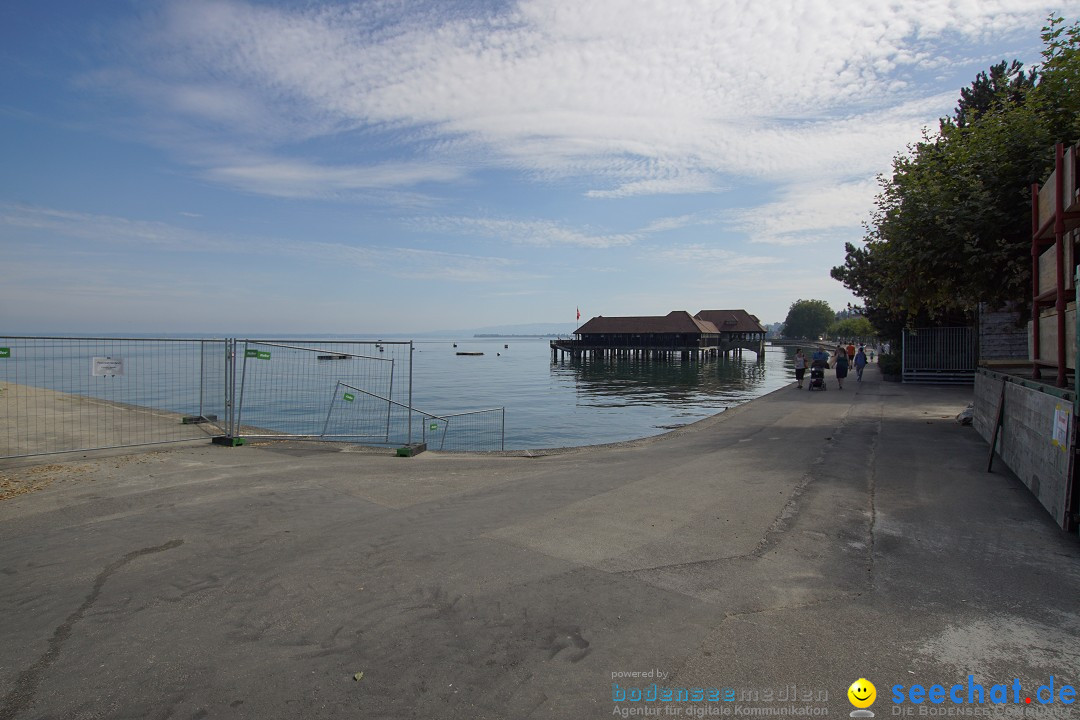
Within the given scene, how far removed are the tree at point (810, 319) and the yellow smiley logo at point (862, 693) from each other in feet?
644

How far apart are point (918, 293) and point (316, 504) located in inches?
610

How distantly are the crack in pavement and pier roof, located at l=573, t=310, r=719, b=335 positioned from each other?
7909cm

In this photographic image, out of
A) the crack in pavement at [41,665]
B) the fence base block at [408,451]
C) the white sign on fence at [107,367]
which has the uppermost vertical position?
the white sign on fence at [107,367]

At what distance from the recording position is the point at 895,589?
4.50m

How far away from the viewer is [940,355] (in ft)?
84.2

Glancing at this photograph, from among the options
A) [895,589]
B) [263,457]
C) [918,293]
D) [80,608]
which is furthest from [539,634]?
[918,293]

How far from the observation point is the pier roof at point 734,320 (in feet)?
343

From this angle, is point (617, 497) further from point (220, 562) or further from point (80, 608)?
point (80, 608)

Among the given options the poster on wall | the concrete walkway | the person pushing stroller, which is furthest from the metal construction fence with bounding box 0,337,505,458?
the person pushing stroller

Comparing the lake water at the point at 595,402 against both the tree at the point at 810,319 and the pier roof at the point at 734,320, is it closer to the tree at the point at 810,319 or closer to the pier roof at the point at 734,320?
the pier roof at the point at 734,320

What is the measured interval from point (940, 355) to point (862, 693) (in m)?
27.3

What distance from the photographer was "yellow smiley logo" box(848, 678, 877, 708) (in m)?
3.04

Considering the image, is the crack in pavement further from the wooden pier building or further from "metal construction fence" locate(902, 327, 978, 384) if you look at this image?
the wooden pier building

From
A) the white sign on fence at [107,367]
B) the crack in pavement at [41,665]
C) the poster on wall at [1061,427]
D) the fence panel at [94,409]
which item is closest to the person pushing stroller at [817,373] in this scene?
the poster on wall at [1061,427]
